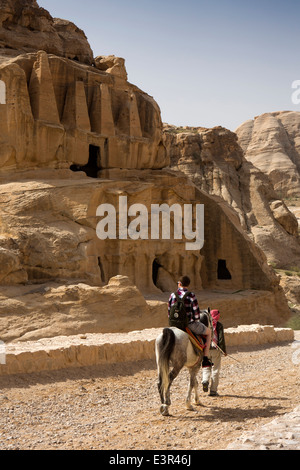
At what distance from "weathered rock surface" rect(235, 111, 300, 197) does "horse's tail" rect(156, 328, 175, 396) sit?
256 ft

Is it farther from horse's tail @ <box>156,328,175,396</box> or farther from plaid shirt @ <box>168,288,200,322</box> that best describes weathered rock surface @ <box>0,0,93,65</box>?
horse's tail @ <box>156,328,175,396</box>

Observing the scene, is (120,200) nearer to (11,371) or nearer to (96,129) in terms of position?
(96,129)

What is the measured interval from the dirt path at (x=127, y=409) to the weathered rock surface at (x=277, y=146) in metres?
75.5

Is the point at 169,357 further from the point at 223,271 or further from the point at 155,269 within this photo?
the point at 223,271

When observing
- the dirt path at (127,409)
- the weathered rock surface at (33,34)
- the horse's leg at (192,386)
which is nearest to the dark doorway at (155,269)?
the weathered rock surface at (33,34)

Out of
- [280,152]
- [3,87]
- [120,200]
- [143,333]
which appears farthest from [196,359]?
[280,152]

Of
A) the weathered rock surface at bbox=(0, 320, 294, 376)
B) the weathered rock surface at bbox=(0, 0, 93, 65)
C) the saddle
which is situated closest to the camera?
the saddle

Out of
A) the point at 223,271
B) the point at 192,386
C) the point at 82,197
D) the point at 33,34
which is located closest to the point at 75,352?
the point at 192,386

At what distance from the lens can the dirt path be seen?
7582mm

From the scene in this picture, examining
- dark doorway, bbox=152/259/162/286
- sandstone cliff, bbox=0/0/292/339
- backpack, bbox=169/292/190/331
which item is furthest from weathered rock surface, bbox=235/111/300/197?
backpack, bbox=169/292/190/331

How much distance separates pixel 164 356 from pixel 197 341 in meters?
0.96

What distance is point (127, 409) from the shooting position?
9.59 meters

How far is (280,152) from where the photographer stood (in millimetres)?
94938

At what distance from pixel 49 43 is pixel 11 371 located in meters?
24.9
